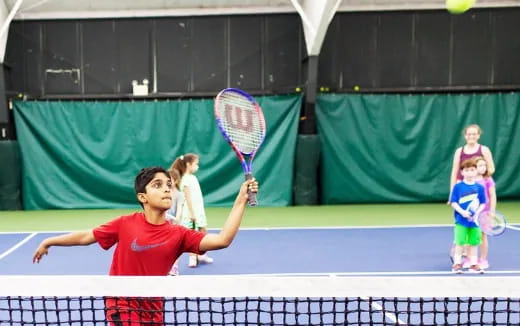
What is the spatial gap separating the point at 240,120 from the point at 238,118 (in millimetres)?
16

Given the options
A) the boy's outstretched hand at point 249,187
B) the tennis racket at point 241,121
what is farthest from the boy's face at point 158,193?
the tennis racket at point 241,121

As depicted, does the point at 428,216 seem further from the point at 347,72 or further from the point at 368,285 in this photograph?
the point at 368,285

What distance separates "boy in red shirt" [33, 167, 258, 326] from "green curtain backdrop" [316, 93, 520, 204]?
7.29 m

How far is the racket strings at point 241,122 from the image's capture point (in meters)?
2.49

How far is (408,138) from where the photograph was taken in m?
8.98

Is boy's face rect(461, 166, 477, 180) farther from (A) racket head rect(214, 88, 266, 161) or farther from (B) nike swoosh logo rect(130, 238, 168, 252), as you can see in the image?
(B) nike swoosh logo rect(130, 238, 168, 252)

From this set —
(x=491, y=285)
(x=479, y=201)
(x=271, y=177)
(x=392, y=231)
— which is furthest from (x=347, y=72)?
(x=491, y=285)

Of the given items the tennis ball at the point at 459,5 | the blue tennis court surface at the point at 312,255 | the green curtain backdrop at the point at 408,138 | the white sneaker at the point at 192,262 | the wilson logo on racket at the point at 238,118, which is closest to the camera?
the wilson logo on racket at the point at 238,118

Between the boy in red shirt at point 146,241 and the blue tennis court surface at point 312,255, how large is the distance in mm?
2191

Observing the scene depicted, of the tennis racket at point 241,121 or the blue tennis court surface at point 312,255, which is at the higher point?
the tennis racket at point 241,121

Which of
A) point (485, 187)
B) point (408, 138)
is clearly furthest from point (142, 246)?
point (408, 138)

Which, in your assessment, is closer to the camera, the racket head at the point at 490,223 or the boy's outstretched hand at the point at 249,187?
the boy's outstretched hand at the point at 249,187

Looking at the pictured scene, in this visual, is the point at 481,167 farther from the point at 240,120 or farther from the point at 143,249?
the point at 143,249

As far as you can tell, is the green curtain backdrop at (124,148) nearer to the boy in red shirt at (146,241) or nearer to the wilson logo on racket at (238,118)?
the wilson logo on racket at (238,118)
